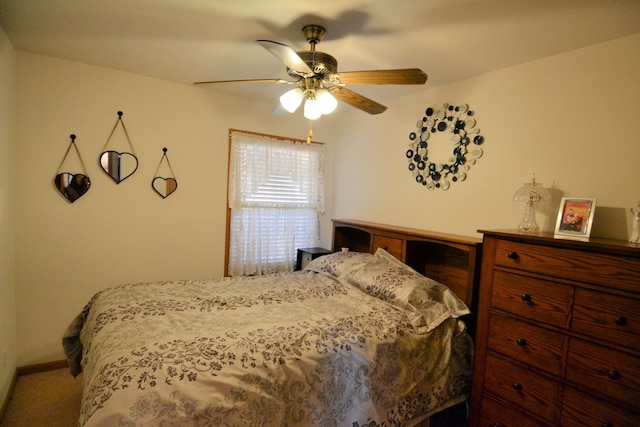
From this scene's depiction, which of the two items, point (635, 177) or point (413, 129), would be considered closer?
point (635, 177)

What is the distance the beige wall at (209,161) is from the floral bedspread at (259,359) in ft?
2.59

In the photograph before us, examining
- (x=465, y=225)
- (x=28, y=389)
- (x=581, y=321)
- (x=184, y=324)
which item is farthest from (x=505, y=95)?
(x=28, y=389)

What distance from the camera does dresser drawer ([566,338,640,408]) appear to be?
47.6 inches

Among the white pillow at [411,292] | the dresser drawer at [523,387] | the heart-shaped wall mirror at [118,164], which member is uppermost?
the heart-shaped wall mirror at [118,164]

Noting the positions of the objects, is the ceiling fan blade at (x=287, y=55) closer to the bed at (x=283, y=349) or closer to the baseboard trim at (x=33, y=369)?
the bed at (x=283, y=349)

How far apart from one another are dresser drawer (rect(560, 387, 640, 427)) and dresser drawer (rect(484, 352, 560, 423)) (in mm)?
38

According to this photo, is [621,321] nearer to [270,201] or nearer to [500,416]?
[500,416]

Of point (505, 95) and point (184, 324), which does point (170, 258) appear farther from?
point (505, 95)

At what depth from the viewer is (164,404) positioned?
1.06 metres

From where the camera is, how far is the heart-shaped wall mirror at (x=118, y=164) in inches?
101

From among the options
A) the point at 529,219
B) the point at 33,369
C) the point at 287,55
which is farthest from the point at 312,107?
the point at 33,369

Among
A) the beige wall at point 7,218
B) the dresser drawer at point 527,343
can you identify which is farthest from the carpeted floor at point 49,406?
the dresser drawer at point 527,343

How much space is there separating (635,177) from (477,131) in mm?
925

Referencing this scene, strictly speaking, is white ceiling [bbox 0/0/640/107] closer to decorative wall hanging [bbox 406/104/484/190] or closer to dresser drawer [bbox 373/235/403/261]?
decorative wall hanging [bbox 406/104/484/190]
